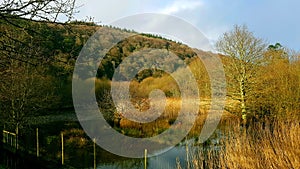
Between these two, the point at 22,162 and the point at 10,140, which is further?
the point at 10,140

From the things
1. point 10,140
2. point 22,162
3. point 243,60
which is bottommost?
point 22,162

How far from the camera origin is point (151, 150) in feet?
36.8

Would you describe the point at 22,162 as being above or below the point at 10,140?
below

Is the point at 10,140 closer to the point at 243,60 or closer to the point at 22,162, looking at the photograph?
the point at 22,162

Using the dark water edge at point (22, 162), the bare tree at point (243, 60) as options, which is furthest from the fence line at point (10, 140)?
the bare tree at point (243, 60)

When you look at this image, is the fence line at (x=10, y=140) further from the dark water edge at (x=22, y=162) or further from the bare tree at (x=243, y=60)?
→ the bare tree at (x=243, y=60)

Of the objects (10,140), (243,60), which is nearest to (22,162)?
(10,140)

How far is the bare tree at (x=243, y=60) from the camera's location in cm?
1488

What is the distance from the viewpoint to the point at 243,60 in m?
15.0

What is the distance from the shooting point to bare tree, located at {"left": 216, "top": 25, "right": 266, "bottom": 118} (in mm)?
14875

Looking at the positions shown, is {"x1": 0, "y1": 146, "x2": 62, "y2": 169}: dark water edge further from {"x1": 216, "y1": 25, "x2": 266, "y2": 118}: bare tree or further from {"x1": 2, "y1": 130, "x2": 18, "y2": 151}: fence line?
{"x1": 216, "y1": 25, "x2": 266, "y2": 118}: bare tree

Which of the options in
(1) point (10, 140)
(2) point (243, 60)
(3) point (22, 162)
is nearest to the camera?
(3) point (22, 162)

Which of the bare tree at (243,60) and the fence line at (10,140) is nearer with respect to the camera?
the fence line at (10,140)

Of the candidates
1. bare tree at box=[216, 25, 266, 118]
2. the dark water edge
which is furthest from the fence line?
bare tree at box=[216, 25, 266, 118]
